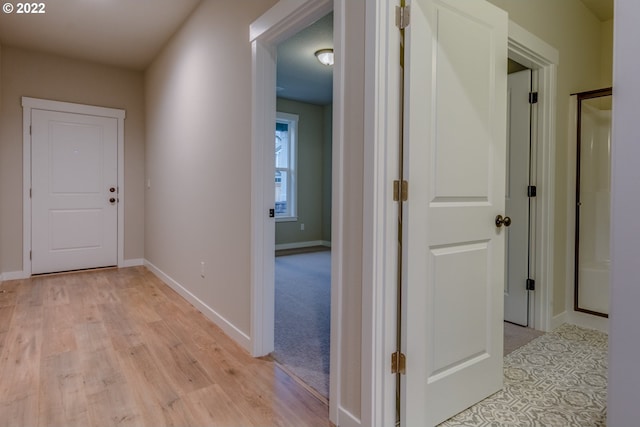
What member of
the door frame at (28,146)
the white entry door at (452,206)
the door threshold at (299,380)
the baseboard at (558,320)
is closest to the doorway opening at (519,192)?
the baseboard at (558,320)

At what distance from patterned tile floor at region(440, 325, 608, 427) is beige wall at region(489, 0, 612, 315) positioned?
0.48 meters

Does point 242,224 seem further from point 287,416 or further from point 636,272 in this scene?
point 636,272

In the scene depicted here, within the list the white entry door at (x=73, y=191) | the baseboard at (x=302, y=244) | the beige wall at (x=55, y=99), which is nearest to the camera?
the beige wall at (x=55, y=99)

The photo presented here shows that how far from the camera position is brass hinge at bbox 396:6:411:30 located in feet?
4.52

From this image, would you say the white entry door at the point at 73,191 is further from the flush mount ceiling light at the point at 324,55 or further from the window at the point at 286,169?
the flush mount ceiling light at the point at 324,55

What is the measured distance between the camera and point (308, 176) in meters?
6.63

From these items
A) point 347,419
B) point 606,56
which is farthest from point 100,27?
point 606,56

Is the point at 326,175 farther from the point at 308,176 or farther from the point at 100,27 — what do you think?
the point at 100,27

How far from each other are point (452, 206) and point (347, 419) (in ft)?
3.27

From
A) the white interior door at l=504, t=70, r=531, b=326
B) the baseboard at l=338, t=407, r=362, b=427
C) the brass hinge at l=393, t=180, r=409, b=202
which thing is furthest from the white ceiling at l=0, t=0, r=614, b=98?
the baseboard at l=338, t=407, r=362, b=427

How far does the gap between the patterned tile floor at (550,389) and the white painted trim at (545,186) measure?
28 centimetres

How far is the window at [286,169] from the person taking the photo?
6.38 metres

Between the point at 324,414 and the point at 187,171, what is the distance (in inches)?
97.3

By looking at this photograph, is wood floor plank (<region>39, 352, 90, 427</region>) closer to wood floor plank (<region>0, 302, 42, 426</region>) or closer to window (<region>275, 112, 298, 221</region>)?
wood floor plank (<region>0, 302, 42, 426</region>)
